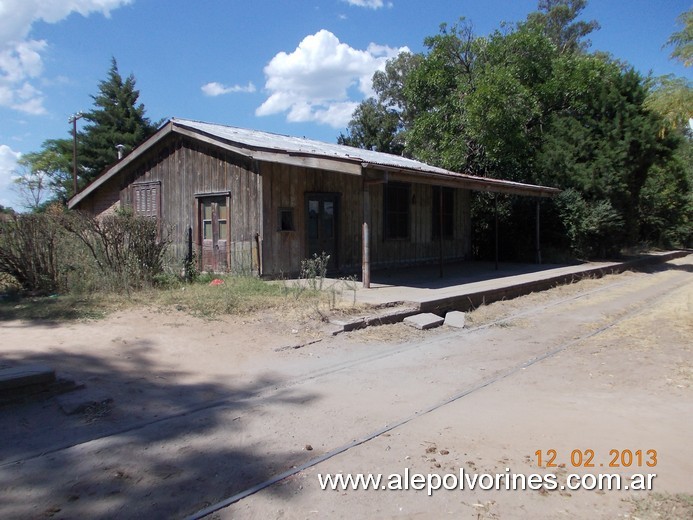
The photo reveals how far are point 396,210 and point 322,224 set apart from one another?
3.14 meters

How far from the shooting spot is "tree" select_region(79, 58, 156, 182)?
39125 millimetres

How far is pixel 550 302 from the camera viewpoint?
12008 millimetres

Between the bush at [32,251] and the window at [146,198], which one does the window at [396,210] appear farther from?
the bush at [32,251]

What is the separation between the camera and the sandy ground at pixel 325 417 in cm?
321

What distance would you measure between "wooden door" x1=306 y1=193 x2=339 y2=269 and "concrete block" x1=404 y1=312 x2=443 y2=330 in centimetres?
457

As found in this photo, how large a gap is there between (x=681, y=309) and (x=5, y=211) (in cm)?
1320

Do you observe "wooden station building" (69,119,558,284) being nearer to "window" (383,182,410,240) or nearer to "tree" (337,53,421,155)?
"window" (383,182,410,240)

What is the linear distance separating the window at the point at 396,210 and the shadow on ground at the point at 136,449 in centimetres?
1008

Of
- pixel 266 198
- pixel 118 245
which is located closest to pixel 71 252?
pixel 118 245

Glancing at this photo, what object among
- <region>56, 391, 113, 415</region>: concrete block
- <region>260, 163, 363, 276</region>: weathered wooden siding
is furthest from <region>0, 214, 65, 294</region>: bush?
<region>56, 391, 113, 415</region>: concrete block

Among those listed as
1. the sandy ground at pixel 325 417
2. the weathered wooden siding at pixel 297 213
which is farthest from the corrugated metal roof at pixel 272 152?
the sandy ground at pixel 325 417

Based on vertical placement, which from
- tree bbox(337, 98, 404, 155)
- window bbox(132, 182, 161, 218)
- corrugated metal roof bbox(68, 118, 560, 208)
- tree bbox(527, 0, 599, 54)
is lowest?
window bbox(132, 182, 161, 218)

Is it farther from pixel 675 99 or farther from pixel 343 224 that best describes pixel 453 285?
pixel 675 99

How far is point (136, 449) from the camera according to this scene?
3895 mm
